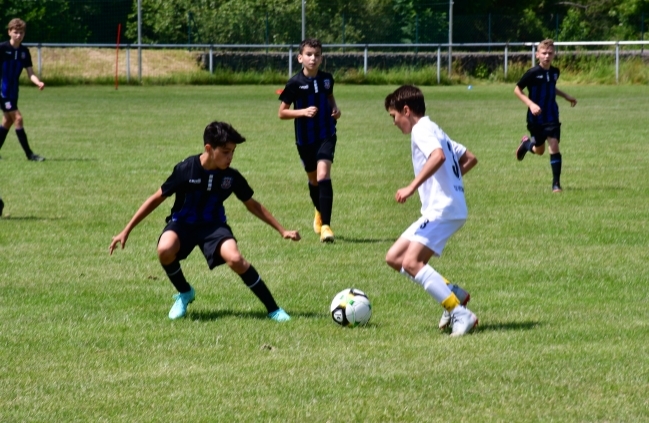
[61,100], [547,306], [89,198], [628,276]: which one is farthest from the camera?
[61,100]

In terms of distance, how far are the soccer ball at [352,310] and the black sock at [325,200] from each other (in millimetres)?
3423

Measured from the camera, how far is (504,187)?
43.8ft

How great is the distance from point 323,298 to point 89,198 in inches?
232

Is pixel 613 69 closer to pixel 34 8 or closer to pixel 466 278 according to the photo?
pixel 34 8

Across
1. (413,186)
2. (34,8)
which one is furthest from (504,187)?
(34,8)

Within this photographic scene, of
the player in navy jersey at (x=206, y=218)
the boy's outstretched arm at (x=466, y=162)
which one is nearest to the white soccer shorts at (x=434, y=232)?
the boy's outstretched arm at (x=466, y=162)

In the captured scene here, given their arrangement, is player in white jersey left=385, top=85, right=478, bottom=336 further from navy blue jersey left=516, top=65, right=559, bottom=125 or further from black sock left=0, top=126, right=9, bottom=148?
black sock left=0, top=126, right=9, bottom=148

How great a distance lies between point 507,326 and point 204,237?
6.35ft

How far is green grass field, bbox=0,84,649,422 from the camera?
5.09 meters

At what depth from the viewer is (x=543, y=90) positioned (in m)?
13.6

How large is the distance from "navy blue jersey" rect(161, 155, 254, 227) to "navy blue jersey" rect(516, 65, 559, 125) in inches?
292

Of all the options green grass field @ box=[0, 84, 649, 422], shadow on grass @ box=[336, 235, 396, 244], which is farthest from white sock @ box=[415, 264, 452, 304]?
shadow on grass @ box=[336, 235, 396, 244]

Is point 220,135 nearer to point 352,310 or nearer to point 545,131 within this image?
point 352,310

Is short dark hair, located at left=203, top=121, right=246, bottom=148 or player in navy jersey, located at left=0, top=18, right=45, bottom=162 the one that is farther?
player in navy jersey, located at left=0, top=18, right=45, bottom=162
